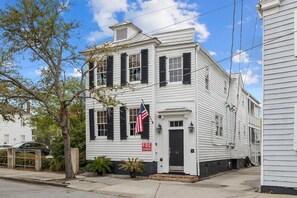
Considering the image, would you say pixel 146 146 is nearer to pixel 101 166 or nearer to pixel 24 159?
pixel 101 166

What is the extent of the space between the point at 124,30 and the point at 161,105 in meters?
4.61

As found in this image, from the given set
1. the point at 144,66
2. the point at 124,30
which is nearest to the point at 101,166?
the point at 144,66

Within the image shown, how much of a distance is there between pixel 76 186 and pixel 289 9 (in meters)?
10.5

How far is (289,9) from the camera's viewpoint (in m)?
11.6

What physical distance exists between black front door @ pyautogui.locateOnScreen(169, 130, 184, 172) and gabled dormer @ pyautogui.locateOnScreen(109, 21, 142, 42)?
5589mm

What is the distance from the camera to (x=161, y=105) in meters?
17.3

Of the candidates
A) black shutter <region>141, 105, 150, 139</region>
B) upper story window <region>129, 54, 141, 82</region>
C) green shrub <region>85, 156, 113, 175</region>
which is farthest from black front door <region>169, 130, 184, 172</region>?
upper story window <region>129, 54, 141, 82</region>

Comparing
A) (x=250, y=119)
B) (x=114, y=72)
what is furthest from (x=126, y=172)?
(x=250, y=119)

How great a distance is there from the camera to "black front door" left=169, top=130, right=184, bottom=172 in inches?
663

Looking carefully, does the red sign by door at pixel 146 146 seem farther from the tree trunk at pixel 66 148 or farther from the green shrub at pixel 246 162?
the green shrub at pixel 246 162

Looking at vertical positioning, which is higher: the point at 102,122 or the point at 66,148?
the point at 102,122

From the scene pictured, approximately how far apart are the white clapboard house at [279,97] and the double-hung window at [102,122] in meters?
9.35

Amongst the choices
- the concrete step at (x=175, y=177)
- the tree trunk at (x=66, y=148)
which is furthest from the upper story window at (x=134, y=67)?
the concrete step at (x=175, y=177)

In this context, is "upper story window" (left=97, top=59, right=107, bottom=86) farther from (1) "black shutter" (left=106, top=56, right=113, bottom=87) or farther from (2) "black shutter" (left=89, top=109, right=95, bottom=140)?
(2) "black shutter" (left=89, top=109, right=95, bottom=140)
